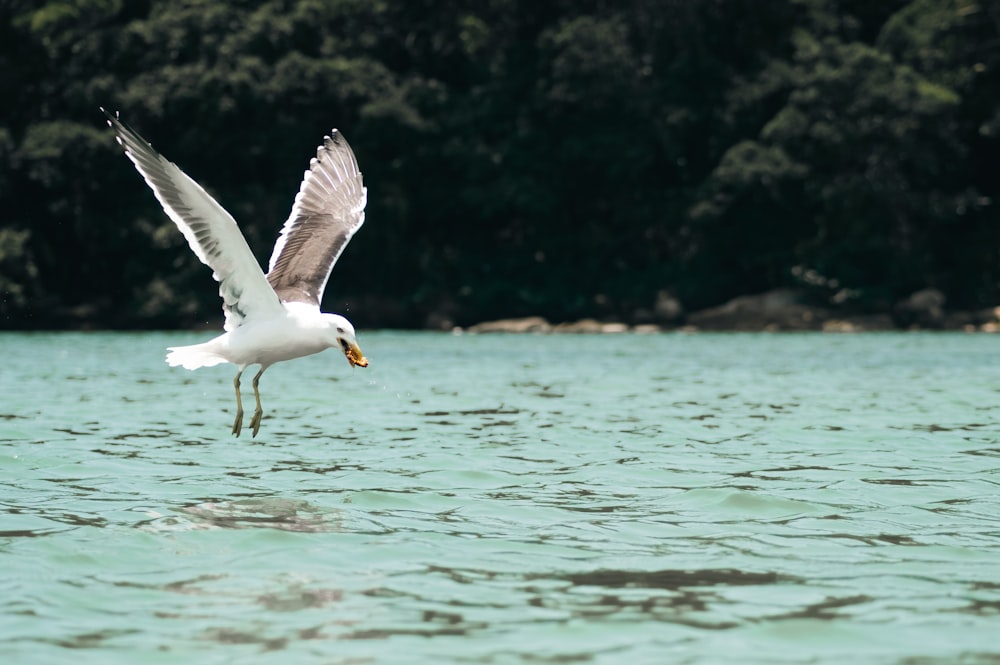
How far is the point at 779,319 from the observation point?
43.4 metres

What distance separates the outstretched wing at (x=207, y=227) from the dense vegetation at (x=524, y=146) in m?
33.3

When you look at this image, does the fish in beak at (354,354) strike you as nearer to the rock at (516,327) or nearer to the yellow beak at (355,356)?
the yellow beak at (355,356)

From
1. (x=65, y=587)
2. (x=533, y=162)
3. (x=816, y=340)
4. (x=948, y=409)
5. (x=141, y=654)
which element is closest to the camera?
(x=141, y=654)

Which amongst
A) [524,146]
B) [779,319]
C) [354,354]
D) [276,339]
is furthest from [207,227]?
[524,146]

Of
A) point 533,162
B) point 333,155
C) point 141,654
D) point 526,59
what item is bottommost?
point 141,654

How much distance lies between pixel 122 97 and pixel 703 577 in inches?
1537

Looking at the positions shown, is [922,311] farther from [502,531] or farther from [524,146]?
[502,531]

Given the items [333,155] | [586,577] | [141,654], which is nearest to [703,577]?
[586,577]

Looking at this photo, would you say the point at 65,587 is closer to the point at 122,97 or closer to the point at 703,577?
the point at 703,577

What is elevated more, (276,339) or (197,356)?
(276,339)

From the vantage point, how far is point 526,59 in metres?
46.8

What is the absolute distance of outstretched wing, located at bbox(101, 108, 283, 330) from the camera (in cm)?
871

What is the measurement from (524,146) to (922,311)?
45.1 feet

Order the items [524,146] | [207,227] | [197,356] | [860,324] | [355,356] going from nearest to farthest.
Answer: [207,227], [355,356], [197,356], [860,324], [524,146]
